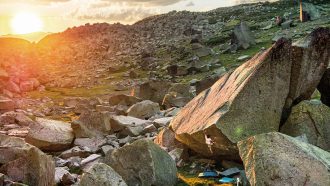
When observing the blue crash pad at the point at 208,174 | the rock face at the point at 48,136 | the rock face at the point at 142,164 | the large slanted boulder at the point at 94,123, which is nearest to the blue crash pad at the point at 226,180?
the blue crash pad at the point at 208,174

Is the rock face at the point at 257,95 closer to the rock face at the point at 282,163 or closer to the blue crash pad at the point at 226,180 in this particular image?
the blue crash pad at the point at 226,180

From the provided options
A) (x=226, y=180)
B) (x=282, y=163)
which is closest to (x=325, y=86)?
A: (x=226, y=180)

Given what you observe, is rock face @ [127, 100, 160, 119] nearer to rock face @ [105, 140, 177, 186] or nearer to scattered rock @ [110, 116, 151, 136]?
scattered rock @ [110, 116, 151, 136]

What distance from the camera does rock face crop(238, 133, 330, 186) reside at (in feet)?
31.2

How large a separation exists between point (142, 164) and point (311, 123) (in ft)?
15.8

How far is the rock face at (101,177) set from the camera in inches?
421

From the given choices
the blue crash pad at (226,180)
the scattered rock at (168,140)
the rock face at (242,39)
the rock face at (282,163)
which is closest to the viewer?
the rock face at (282,163)

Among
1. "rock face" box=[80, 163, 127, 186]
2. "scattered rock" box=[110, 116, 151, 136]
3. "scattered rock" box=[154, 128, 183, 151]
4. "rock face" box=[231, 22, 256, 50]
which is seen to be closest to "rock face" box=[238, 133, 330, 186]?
"rock face" box=[80, 163, 127, 186]

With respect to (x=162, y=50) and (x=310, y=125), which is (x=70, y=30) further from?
(x=310, y=125)

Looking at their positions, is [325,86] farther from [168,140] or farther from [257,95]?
[168,140]

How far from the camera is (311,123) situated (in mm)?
13469

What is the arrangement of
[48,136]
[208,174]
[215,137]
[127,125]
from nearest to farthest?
[215,137] → [208,174] → [48,136] → [127,125]

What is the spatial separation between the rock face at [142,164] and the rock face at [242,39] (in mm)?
44354

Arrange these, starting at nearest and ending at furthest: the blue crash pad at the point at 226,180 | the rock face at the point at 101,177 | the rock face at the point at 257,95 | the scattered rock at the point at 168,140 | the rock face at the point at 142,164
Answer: the rock face at the point at 101,177, the rock face at the point at 142,164, the blue crash pad at the point at 226,180, the rock face at the point at 257,95, the scattered rock at the point at 168,140
